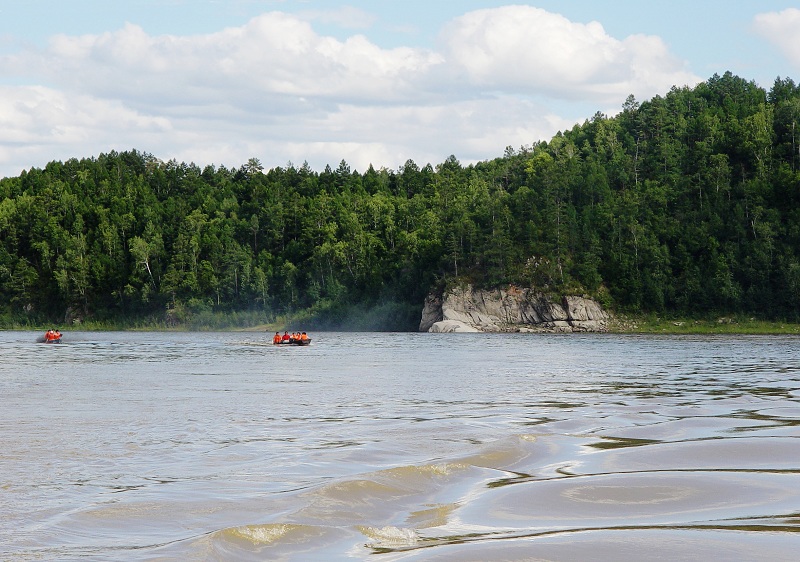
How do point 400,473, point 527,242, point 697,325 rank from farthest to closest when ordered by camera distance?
point 527,242 < point 697,325 < point 400,473

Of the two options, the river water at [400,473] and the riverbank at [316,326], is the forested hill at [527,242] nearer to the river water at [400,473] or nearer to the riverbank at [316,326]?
the riverbank at [316,326]

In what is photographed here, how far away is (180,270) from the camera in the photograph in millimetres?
184375

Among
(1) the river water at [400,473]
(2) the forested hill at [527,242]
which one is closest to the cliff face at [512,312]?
(2) the forested hill at [527,242]

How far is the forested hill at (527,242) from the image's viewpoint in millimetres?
148125

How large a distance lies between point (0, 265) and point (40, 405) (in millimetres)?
167123

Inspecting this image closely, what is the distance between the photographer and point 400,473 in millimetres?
16531

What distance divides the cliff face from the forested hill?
2.60m

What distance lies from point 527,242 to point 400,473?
467 ft

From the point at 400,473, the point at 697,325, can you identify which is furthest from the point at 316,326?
the point at 400,473

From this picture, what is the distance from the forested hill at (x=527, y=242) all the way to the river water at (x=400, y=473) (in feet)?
374

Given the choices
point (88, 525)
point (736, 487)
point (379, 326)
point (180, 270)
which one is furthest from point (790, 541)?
point (180, 270)

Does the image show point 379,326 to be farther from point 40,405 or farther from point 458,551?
point 458,551

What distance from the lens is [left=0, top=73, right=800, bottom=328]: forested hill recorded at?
14812 cm

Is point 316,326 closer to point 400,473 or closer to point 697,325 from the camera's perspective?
point 697,325
